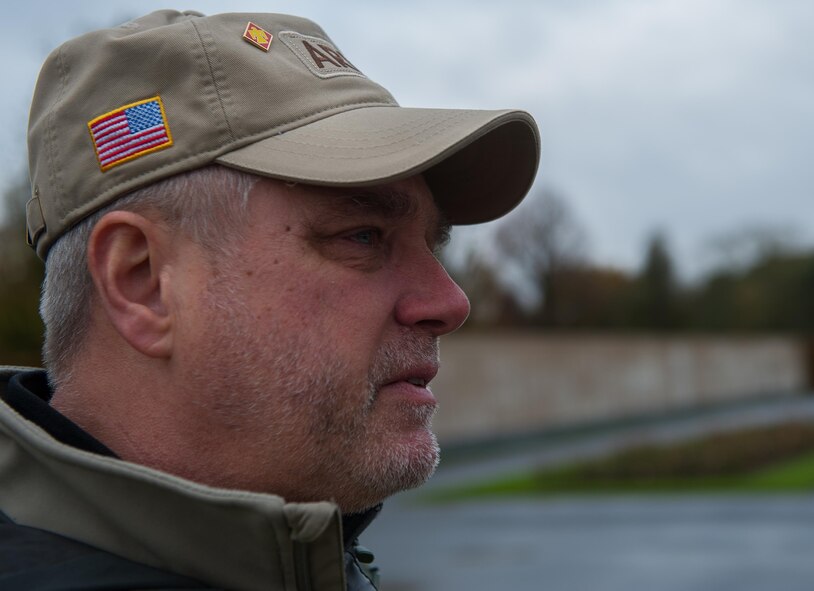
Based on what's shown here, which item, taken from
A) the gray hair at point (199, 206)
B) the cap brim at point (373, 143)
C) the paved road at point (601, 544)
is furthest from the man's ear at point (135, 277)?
the paved road at point (601, 544)

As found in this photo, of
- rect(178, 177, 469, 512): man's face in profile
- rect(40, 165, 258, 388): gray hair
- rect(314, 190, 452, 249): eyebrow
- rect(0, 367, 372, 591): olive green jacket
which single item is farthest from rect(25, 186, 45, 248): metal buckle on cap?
rect(314, 190, 452, 249): eyebrow

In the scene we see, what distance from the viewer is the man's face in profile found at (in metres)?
1.85

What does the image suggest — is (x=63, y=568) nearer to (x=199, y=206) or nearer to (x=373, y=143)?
(x=199, y=206)

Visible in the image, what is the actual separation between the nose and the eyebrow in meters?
0.10

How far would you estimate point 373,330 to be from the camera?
1.91m

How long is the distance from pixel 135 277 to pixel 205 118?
31cm

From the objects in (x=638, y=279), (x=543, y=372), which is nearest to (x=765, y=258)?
(x=638, y=279)

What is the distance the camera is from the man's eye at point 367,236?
6.47ft

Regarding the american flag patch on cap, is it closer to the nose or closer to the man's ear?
the man's ear

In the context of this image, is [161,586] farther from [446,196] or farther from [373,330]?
[446,196]

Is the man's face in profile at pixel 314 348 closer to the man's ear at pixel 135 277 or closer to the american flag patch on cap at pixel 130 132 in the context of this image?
the man's ear at pixel 135 277

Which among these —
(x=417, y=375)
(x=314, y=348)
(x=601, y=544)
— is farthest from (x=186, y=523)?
(x=601, y=544)

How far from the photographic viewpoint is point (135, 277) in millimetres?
1904

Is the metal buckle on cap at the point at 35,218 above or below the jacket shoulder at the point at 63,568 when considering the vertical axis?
above
